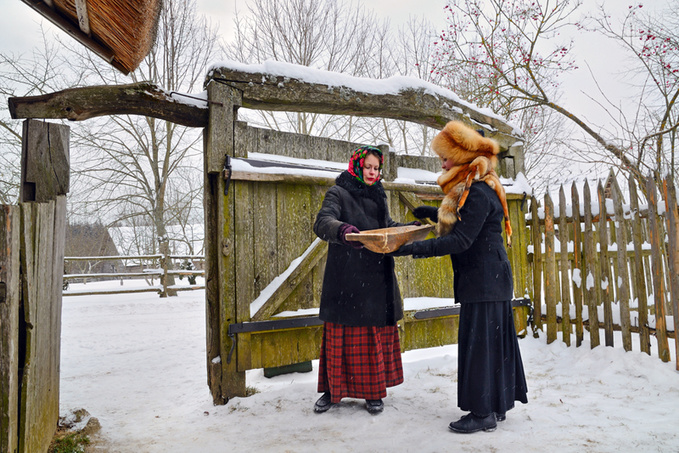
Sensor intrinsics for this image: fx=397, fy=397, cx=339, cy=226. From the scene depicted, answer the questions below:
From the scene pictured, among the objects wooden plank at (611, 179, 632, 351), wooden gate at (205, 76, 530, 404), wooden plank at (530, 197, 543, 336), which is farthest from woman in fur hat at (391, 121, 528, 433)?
wooden plank at (530, 197, 543, 336)

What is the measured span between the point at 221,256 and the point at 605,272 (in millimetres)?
3760

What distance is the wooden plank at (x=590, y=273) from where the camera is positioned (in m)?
4.09

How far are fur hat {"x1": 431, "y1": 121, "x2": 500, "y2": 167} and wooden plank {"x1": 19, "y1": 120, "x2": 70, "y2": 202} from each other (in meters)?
2.43

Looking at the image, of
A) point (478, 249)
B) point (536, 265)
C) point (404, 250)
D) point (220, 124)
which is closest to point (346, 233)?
point (404, 250)

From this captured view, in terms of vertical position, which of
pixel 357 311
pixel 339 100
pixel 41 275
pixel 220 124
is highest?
pixel 339 100

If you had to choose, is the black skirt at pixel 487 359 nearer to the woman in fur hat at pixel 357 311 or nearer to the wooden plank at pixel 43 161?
the woman in fur hat at pixel 357 311

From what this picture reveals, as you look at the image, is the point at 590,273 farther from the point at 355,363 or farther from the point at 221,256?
the point at 221,256

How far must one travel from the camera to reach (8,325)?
1.64 metres

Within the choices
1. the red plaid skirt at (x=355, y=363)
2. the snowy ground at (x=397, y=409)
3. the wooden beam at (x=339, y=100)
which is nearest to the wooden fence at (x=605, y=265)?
the snowy ground at (x=397, y=409)

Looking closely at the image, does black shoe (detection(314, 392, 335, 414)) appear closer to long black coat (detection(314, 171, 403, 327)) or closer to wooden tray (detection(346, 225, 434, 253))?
long black coat (detection(314, 171, 403, 327))

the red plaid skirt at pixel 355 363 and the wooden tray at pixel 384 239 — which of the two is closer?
the wooden tray at pixel 384 239

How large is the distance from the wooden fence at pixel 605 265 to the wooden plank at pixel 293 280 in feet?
8.66

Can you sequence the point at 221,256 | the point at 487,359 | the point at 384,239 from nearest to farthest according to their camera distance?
the point at 384,239 → the point at 487,359 → the point at 221,256

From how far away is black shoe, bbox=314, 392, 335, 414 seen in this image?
2832 mm
